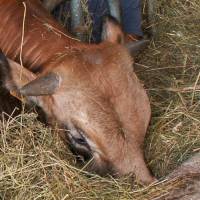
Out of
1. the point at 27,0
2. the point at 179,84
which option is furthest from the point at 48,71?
the point at 179,84

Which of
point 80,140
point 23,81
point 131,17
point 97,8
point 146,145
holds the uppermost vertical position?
point 23,81

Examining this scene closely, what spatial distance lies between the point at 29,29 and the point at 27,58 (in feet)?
0.88

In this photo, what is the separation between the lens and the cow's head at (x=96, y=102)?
4.39m

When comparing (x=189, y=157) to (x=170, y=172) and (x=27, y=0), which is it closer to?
(x=170, y=172)

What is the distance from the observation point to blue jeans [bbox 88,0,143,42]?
6.64 metres

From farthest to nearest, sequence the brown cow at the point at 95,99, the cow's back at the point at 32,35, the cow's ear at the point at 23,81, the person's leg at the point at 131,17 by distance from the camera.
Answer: the person's leg at the point at 131,17 < the cow's back at the point at 32,35 < the cow's ear at the point at 23,81 < the brown cow at the point at 95,99

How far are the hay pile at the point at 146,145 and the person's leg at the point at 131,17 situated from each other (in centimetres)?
32

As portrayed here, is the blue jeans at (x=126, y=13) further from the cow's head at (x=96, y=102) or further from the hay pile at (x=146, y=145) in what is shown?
the cow's head at (x=96, y=102)

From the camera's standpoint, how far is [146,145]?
5223mm

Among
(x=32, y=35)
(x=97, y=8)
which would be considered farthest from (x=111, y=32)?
(x=97, y=8)

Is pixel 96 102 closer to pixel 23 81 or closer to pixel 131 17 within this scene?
pixel 23 81

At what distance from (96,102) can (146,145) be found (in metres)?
1.00

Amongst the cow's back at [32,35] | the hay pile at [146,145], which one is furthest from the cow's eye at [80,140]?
the cow's back at [32,35]

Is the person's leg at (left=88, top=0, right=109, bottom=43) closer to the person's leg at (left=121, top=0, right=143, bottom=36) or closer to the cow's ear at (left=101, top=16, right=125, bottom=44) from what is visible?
the person's leg at (left=121, top=0, right=143, bottom=36)
